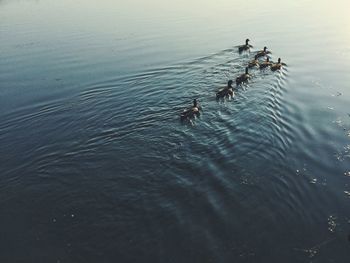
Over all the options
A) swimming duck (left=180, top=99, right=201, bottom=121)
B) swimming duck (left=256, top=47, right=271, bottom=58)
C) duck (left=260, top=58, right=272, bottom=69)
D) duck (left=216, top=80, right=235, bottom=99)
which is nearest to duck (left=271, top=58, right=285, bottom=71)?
duck (left=260, top=58, right=272, bottom=69)

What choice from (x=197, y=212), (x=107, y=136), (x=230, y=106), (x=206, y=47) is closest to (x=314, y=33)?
(x=206, y=47)

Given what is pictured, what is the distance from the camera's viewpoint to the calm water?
12914 millimetres

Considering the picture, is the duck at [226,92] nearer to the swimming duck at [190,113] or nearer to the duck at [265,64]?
the swimming duck at [190,113]

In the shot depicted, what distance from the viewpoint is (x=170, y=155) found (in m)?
17.1

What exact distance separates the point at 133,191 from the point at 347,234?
7426mm

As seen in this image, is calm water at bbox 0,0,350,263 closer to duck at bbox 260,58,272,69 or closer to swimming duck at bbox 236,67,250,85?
swimming duck at bbox 236,67,250,85

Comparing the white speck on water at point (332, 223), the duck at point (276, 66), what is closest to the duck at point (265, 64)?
the duck at point (276, 66)

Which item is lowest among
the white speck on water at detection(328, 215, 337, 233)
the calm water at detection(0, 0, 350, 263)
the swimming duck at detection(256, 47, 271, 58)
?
the white speck on water at detection(328, 215, 337, 233)

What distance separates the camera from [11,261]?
12258 millimetres

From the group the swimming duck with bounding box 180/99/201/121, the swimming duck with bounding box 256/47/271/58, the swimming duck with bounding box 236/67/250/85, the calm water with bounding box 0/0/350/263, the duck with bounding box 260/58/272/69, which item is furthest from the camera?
the swimming duck with bounding box 256/47/271/58

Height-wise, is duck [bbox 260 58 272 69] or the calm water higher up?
duck [bbox 260 58 272 69]

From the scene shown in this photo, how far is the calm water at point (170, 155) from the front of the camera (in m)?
12.9

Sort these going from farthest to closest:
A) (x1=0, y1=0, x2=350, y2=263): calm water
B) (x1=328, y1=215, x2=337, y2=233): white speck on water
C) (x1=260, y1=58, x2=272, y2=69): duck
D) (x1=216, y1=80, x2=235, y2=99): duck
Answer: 1. (x1=260, y1=58, x2=272, y2=69): duck
2. (x1=216, y1=80, x2=235, y2=99): duck
3. (x1=328, y1=215, x2=337, y2=233): white speck on water
4. (x1=0, y1=0, x2=350, y2=263): calm water

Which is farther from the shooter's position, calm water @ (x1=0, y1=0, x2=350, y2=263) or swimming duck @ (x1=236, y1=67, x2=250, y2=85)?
swimming duck @ (x1=236, y1=67, x2=250, y2=85)
